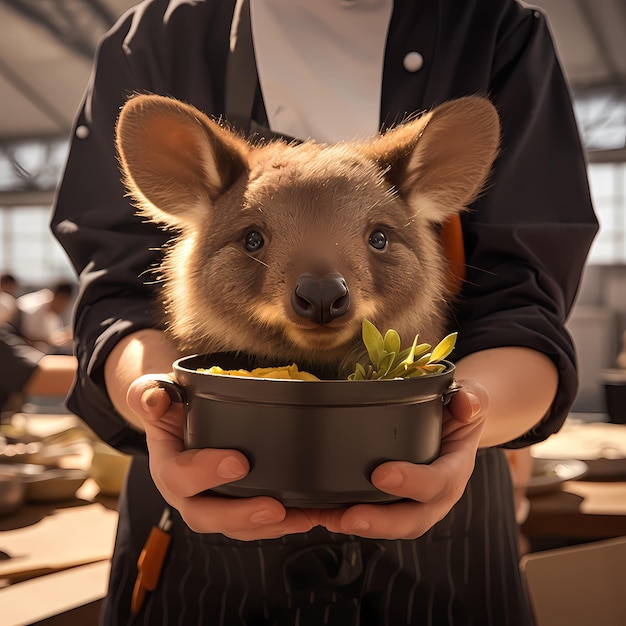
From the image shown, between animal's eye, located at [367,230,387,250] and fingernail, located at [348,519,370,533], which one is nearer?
fingernail, located at [348,519,370,533]

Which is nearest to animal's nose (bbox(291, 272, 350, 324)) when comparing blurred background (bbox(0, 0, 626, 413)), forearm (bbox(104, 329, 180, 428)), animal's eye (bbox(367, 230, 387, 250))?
animal's eye (bbox(367, 230, 387, 250))

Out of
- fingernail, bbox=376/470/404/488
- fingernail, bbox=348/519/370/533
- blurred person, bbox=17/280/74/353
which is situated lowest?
blurred person, bbox=17/280/74/353

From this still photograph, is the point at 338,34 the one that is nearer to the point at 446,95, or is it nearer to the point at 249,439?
the point at 446,95

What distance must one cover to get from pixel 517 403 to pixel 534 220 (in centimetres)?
30

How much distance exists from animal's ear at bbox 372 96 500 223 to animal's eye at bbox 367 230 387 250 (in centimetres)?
8

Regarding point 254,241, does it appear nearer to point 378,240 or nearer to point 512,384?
point 378,240

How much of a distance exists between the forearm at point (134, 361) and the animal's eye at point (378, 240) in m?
0.29

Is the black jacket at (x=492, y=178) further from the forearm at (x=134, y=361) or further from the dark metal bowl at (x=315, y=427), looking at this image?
the dark metal bowl at (x=315, y=427)

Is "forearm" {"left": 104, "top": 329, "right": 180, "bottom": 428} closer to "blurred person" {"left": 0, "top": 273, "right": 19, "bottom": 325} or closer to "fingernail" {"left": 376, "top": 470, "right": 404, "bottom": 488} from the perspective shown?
"fingernail" {"left": 376, "top": 470, "right": 404, "bottom": 488}

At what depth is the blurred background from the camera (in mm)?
7523

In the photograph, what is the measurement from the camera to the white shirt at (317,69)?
1022mm

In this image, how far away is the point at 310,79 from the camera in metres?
1.02

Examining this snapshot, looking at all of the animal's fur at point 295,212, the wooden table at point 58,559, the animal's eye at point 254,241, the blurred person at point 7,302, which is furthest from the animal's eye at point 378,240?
the blurred person at point 7,302

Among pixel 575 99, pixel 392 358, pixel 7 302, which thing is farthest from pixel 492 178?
pixel 575 99
